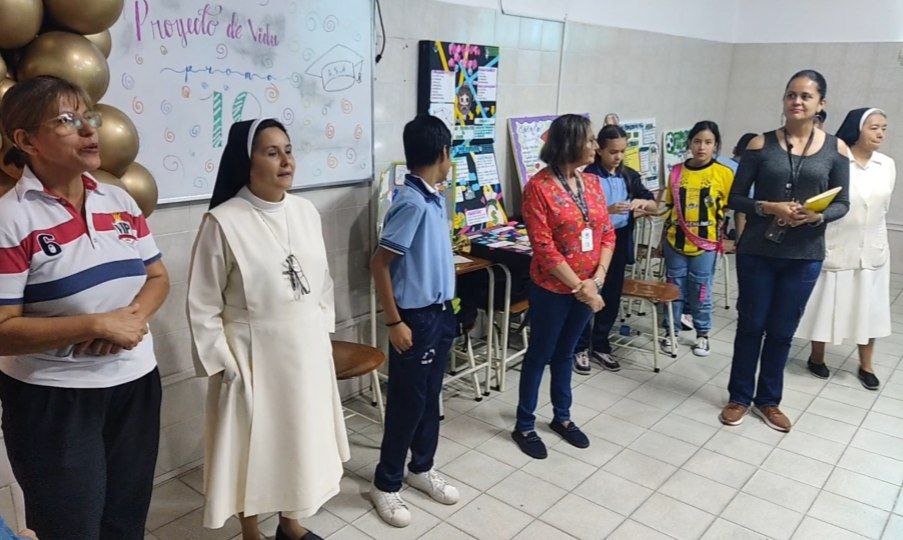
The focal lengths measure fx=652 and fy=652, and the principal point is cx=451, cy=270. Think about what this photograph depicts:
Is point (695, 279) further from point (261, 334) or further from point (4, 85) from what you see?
point (4, 85)

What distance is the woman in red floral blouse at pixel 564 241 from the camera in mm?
2723

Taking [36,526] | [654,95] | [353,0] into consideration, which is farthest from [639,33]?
[36,526]

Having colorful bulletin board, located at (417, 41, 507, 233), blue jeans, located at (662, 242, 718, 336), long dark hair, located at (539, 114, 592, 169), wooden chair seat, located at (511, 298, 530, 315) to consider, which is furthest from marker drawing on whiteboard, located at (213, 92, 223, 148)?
blue jeans, located at (662, 242, 718, 336)

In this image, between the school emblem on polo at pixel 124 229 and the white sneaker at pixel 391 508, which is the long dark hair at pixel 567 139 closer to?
the white sneaker at pixel 391 508

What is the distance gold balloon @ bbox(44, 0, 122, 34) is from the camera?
1698mm

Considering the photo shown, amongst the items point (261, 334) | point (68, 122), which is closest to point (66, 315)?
point (68, 122)

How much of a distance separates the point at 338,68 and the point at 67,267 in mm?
1856

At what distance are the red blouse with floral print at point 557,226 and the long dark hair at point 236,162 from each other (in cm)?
118

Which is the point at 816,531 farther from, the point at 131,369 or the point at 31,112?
the point at 31,112

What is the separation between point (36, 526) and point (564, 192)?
2.11 m

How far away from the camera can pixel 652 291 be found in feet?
13.3

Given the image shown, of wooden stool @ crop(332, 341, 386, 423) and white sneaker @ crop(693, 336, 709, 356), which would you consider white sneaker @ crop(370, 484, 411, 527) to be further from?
white sneaker @ crop(693, 336, 709, 356)

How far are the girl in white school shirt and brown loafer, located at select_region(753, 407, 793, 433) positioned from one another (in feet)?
2.47

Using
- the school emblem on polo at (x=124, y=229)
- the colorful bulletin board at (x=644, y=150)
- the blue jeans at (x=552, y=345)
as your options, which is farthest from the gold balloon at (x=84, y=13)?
the colorful bulletin board at (x=644, y=150)
